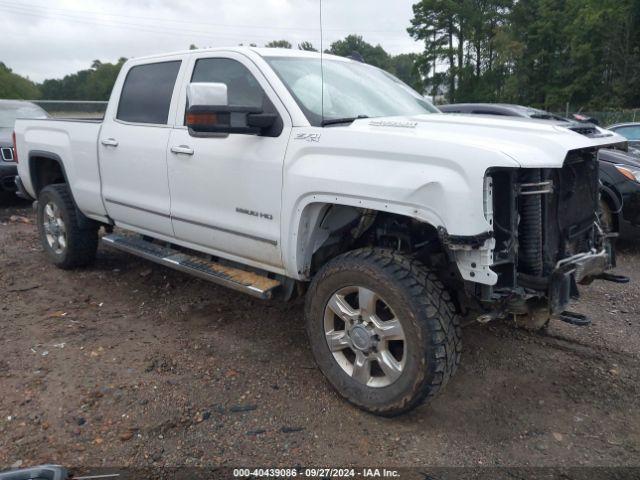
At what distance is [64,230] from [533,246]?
4584mm

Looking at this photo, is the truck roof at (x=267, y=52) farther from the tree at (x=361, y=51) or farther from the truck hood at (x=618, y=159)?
the truck hood at (x=618, y=159)

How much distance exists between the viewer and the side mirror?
3.26m

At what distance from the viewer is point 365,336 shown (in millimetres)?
3199

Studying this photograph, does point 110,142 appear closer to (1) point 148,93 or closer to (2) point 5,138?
(1) point 148,93

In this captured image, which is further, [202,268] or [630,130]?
[630,130]

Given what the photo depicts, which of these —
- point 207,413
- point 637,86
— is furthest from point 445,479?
point 637,86

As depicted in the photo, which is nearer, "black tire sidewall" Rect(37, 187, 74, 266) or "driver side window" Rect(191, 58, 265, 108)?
"driver side window" Rect(191, 58, 265, 108)

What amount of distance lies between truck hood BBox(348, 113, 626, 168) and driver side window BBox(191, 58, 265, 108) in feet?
2.55

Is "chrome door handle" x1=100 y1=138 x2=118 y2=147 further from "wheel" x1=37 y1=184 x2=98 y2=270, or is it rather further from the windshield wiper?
the windshield wiper

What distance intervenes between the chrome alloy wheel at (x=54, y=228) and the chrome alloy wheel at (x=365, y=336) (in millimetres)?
3572

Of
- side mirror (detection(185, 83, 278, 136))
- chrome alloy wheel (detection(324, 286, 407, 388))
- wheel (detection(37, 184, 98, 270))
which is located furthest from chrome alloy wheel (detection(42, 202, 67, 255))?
chrome alloy wheel (detection(324, 286, 407, 388))

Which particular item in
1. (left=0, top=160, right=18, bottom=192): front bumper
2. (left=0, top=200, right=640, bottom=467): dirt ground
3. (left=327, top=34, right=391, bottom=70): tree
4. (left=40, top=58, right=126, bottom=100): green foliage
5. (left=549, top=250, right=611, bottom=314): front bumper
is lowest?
(left=0, top=200, right=640, bottom=467): dirt ground

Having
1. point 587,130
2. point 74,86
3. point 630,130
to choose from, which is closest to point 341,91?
point 587,130

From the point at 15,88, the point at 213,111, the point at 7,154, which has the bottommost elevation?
the point at 7,154
